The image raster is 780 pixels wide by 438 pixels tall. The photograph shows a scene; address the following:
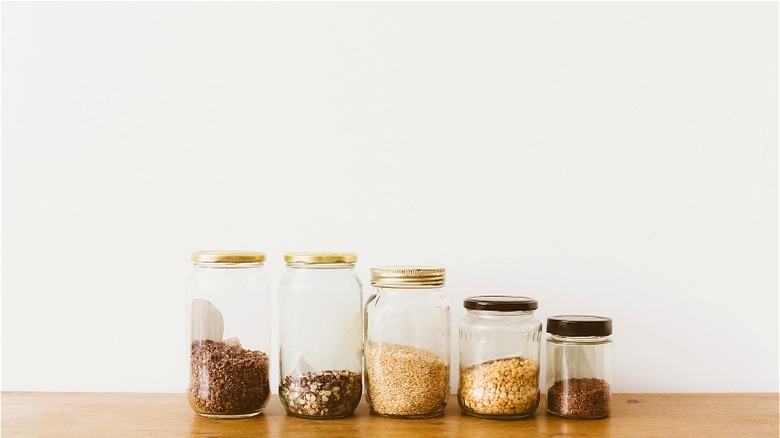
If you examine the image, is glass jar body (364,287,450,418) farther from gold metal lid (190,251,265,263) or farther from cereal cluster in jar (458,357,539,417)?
gold metal lid (190,251,265,263)

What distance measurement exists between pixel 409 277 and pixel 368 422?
24cm

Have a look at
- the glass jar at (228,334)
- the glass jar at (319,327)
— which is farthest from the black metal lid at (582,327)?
the glass jar at (228,334)

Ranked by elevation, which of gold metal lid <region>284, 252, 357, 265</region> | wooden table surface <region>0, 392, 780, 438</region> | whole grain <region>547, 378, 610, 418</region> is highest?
gold metal lid <region>284, 252, 357, 265</region>

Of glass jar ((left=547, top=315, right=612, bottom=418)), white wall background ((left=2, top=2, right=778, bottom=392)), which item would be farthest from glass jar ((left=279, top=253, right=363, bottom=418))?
glass jar ((left=547, top=315, right=612, bottom=418))

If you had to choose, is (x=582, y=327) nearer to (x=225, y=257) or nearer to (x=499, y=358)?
(x=499, y=358)

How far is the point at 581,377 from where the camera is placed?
116 cm

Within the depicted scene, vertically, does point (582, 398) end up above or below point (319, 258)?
below

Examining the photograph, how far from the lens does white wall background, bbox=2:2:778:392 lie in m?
1.35

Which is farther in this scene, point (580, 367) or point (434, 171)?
point (434, 171)

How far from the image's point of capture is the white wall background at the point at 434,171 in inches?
53.2

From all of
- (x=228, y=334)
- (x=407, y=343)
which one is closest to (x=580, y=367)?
(x=407, y=343)

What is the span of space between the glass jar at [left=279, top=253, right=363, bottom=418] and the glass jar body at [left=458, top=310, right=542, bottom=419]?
0.60 feet

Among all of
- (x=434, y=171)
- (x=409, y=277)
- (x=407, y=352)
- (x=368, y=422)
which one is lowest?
(x=368, y=422)

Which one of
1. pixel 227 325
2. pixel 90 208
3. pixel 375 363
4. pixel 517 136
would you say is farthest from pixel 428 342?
pixel 90 208
